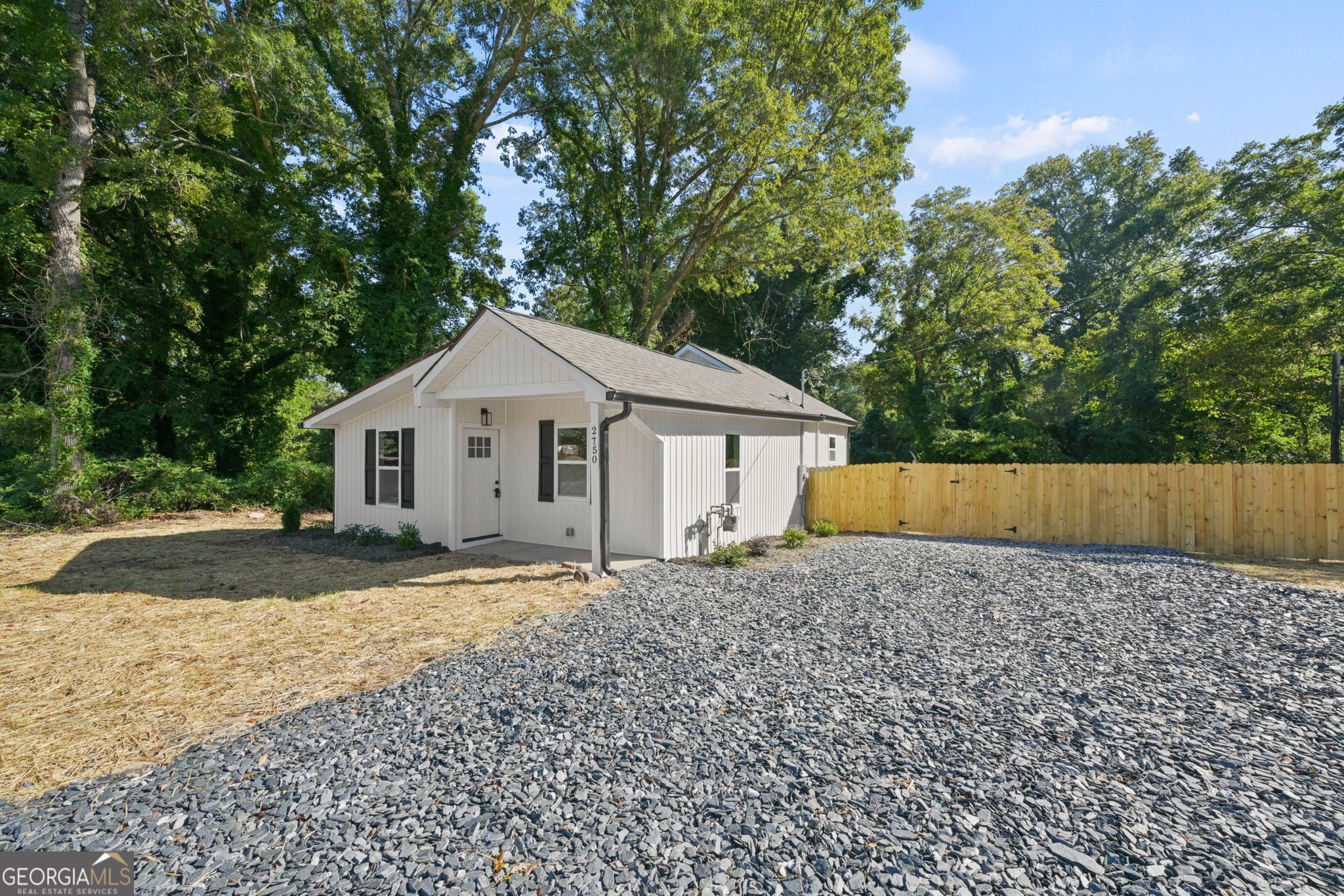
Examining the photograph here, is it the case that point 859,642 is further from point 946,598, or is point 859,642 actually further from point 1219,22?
point 1219,22

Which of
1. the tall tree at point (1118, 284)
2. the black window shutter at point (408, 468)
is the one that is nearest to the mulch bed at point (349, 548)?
the black window shutter at point (408, 468)

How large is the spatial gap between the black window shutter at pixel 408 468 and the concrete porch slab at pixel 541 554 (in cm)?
177

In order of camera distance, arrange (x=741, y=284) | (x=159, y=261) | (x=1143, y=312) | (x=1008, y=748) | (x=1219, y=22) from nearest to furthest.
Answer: (x=1008, y=748)
(x=1219, y=22)
(x=159, y=261)
(x=1143, y=312)
(x=741, y=284)

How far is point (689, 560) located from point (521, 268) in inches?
693

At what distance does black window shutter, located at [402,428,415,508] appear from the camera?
10.4 meters

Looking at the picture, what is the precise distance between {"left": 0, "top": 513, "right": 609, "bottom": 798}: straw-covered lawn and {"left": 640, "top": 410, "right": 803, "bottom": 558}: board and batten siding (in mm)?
2201

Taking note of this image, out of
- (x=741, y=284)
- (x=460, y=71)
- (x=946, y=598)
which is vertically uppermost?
(x=460, y=71)

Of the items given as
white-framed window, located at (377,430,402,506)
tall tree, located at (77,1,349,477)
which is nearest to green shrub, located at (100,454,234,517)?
tall tree, located at (77,1,349,477)

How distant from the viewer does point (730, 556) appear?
8.57m

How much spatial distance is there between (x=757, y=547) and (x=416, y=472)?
6496mm

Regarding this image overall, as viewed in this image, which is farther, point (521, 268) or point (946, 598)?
point (521, 268)

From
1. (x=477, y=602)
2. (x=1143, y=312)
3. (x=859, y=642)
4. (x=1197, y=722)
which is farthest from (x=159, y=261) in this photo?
(x=1143, y=312)

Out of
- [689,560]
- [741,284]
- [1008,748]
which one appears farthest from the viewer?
[741,284]

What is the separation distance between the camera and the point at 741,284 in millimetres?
22234
